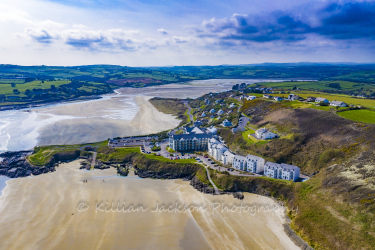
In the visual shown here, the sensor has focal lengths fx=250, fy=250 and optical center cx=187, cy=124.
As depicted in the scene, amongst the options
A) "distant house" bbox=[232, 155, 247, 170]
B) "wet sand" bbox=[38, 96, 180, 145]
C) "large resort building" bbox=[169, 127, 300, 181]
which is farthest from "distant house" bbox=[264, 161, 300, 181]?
"wet sand" bbox=[38, 96, 180, 145]

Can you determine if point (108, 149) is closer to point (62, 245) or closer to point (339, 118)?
point (62, 245)

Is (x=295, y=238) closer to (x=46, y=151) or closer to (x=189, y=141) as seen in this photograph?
(x=189, y=141)

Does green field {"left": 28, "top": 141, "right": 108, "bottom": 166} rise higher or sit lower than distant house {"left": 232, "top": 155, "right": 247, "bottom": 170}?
lower

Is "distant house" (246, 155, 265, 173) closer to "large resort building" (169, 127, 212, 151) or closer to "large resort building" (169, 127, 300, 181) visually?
"large resort building" (169, 127, 300, 181)

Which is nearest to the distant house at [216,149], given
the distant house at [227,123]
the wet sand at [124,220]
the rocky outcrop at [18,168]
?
the wet sand at [124,220]

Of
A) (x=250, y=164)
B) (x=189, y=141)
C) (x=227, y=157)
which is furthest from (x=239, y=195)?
(x=189, y=141)

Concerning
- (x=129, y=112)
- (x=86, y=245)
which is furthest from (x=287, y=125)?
(x=129, y=112)
